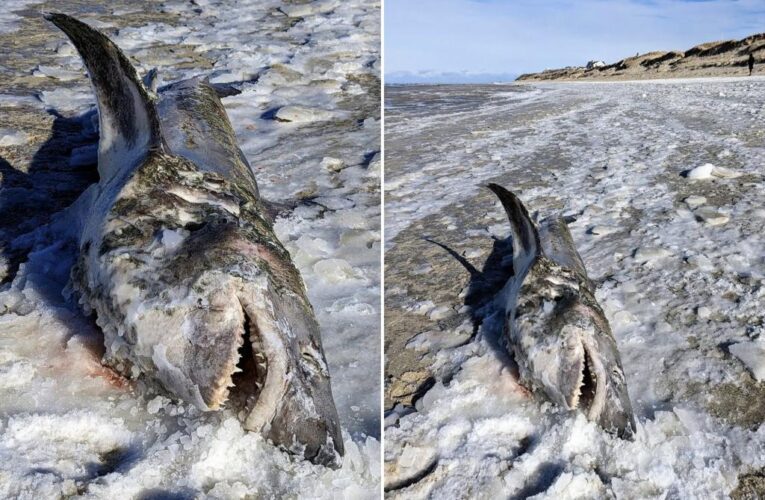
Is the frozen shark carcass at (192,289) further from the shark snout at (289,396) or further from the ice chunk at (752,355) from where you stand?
the ice chunk at (752,355)

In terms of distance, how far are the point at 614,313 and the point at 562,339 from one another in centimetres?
76

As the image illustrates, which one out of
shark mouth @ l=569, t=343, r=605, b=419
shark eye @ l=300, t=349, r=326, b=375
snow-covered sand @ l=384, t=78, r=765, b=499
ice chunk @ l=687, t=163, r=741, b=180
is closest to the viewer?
shark eye @ l=300, t=349, r=326, b=375

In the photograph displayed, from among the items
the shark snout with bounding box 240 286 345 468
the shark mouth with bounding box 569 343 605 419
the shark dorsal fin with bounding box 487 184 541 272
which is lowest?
the shark mouth with bounding box 569 343 605 419

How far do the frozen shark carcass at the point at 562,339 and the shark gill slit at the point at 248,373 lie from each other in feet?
3.76

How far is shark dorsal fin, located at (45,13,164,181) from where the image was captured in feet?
8.01

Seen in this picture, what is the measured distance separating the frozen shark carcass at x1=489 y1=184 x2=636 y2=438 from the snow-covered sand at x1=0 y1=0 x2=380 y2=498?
628 mm

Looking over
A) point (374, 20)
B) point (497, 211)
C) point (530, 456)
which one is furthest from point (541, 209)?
point (374, 20)

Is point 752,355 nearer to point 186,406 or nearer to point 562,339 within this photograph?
point 562,339

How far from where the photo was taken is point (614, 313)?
3168 mm

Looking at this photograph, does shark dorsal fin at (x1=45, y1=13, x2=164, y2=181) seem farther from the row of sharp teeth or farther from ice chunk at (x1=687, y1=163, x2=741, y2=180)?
ice chunk at (x1=687, y1=163, x2=741, y2=180)

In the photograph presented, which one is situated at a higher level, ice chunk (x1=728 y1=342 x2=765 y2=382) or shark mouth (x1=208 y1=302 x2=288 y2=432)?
shark mouth (x1=208 y1=302 x2=288 y2=432)

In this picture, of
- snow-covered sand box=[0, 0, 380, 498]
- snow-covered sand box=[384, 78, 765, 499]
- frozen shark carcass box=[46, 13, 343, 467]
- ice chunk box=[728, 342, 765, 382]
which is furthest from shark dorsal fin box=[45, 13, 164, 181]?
ice chunk box=[728, 342, 765, 382]

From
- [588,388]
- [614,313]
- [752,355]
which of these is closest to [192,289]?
[588,388]

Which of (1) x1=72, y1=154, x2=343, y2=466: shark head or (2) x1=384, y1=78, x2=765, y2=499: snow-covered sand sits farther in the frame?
(2) x1=384, y1=78, x2=765, y2=499: snow-covered sand
